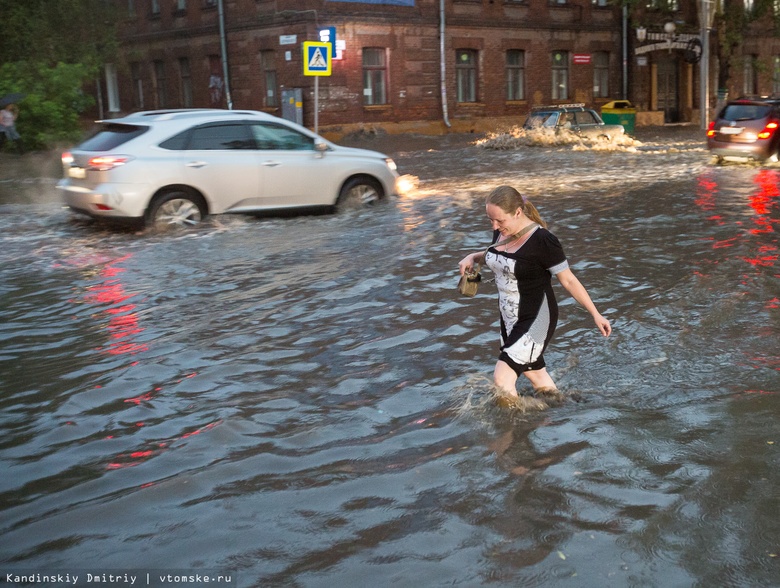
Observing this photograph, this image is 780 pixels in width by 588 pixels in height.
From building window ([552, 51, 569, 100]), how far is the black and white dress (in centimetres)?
3593

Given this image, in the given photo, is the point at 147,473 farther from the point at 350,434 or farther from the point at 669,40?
the point at 669,40

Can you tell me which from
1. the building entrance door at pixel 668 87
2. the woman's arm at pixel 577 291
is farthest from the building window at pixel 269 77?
the woman's arm at pixel 577 291

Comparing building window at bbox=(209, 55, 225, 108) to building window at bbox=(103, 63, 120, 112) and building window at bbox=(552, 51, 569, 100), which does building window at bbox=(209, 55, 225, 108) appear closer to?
building window at bbox=(103, 63, 120, 112)

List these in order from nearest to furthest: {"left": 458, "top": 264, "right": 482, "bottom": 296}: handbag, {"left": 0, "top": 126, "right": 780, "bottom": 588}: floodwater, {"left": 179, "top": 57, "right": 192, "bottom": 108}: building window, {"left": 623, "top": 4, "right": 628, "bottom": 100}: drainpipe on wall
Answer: {"left": 0, "top": 126, "right": 780, "bottom": 588}: floodwater < {"left": 458, "top": 264, "right": 482, "bottom": 296}: handbag < {"left": 179, "top": 57, "right": 192, "bottom": 108}: building window < {"left": 623, "top": 4, "right": 628, "bottom": 100}: drainpipe on wall

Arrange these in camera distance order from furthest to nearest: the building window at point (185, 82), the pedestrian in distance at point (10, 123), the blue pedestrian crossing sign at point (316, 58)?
1. the building window at point (185, 82)
2. the pedestrian in distance at point (10, 123)
3. the blue pedestrian crossing sign at point (316, 58)

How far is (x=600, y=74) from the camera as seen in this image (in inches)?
1649

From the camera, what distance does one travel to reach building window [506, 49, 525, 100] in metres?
38.2

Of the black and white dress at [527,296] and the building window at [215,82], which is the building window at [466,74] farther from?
the black and white dress at [527,296]

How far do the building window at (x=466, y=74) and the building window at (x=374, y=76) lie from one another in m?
3.66

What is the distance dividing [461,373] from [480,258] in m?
1.04

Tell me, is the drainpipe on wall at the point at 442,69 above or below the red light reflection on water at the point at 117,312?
above

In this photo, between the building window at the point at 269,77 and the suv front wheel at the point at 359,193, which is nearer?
the suv front wheel at the point at 359,193

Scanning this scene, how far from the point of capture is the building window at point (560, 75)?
39906 mm

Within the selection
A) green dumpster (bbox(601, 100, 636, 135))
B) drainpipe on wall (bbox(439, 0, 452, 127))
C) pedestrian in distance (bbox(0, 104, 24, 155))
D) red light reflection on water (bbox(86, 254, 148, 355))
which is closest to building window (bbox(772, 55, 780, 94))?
green dumpster (bbox(601, 100, 636, 135))
